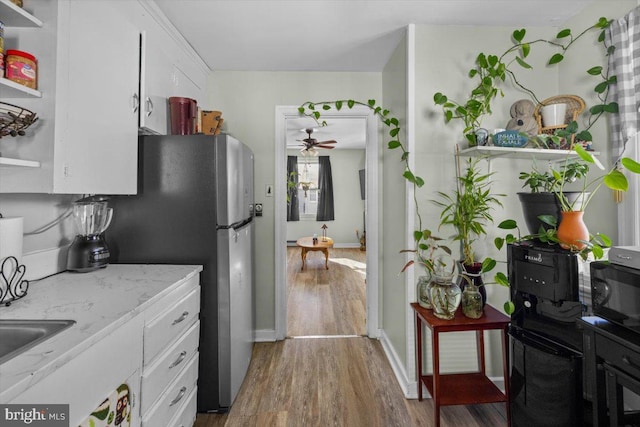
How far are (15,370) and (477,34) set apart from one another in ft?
8.74

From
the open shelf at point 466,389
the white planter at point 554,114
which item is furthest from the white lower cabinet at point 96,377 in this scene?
the white planter at point 554,114

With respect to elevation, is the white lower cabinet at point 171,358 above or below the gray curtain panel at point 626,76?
below

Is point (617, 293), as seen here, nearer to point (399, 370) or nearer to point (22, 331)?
point (399, 370)

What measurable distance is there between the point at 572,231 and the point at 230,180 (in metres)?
1.75

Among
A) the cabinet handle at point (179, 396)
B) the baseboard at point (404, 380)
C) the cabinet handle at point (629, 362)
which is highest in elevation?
the cabinet handle at point (629, 362)

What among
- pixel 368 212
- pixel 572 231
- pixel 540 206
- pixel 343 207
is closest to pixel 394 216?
pixel 368 212

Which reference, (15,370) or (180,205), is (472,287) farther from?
(15,370)

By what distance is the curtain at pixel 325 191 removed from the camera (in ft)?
23.8

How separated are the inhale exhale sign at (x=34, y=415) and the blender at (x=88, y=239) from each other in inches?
35.8

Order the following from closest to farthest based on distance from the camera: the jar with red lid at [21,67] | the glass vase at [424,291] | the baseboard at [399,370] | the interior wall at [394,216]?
the jar with red lid at [21,67]
the glass vase at [424,291]
the baseboard at [399,370]
the interior wall at [394,216]

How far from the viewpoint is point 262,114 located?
2646mm

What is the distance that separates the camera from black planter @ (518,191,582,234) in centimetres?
141

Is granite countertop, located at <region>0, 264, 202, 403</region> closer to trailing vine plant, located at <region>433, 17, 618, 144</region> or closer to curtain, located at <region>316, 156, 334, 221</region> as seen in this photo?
trailing vine plant, located at <region>433, 17, 618, 144</region>

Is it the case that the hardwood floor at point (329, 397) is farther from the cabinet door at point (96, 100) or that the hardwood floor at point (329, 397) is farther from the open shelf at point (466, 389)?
the cabinet door at point (96, 100)
